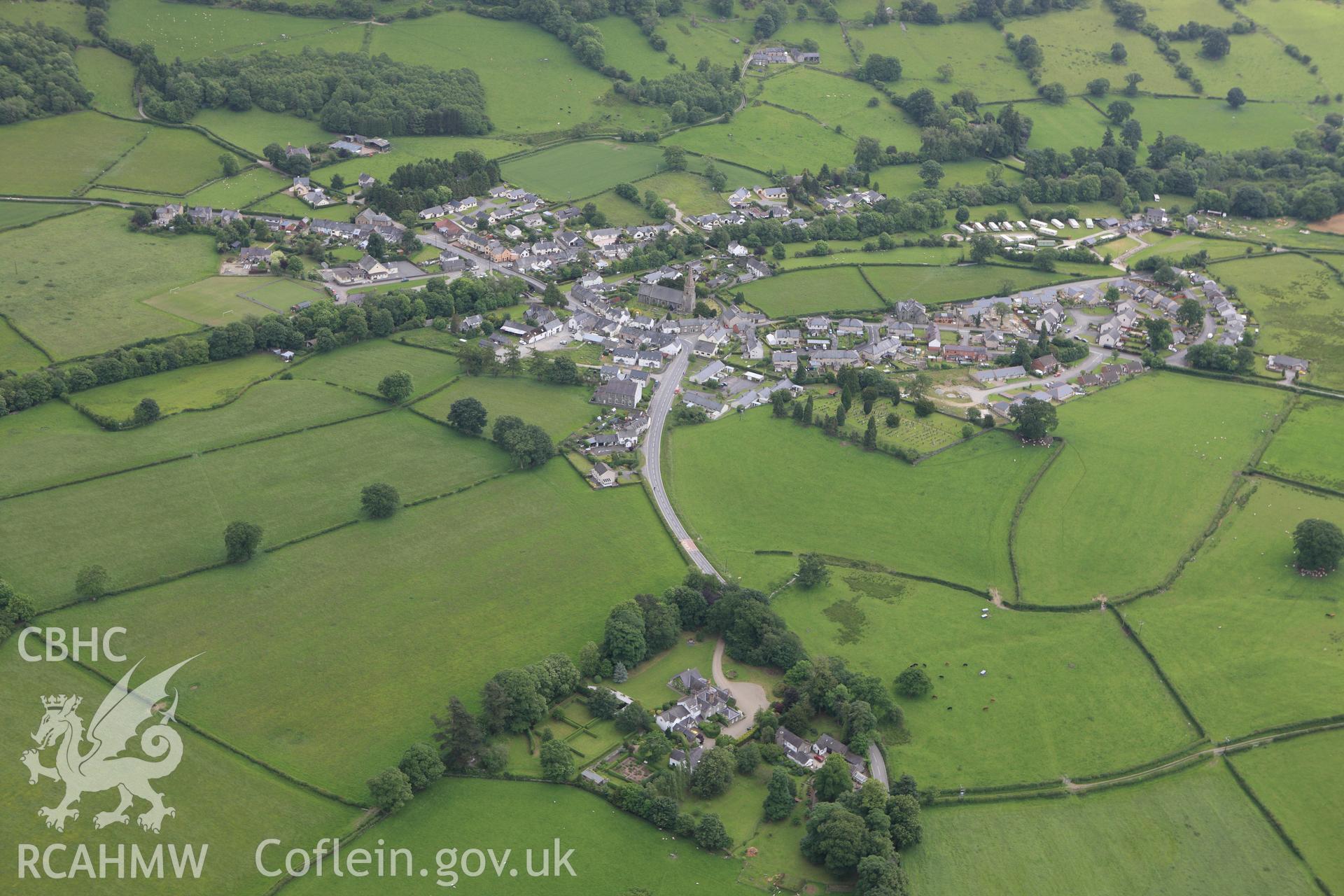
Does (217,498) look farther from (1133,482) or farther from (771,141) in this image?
(771,141)

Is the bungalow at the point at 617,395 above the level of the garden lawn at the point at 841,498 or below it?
below

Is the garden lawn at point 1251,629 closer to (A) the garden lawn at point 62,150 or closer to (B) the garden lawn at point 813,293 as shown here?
(B) the garden lawn at point 813,293

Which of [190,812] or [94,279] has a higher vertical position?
[190,812]

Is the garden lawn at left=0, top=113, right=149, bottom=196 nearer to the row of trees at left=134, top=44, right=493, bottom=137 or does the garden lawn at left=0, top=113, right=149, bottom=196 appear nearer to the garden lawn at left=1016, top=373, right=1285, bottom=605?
the row of trees at left=134, top=44, right=493, bottom=137

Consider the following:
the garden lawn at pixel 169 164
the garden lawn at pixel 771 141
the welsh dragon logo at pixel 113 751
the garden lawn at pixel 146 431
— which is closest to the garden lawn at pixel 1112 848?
the welsh dragon logo at pixel 113 751

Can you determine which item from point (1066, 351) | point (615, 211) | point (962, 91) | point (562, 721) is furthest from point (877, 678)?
point (962, 91)

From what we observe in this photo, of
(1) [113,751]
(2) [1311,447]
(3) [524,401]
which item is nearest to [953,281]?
(2) [1311,447]
